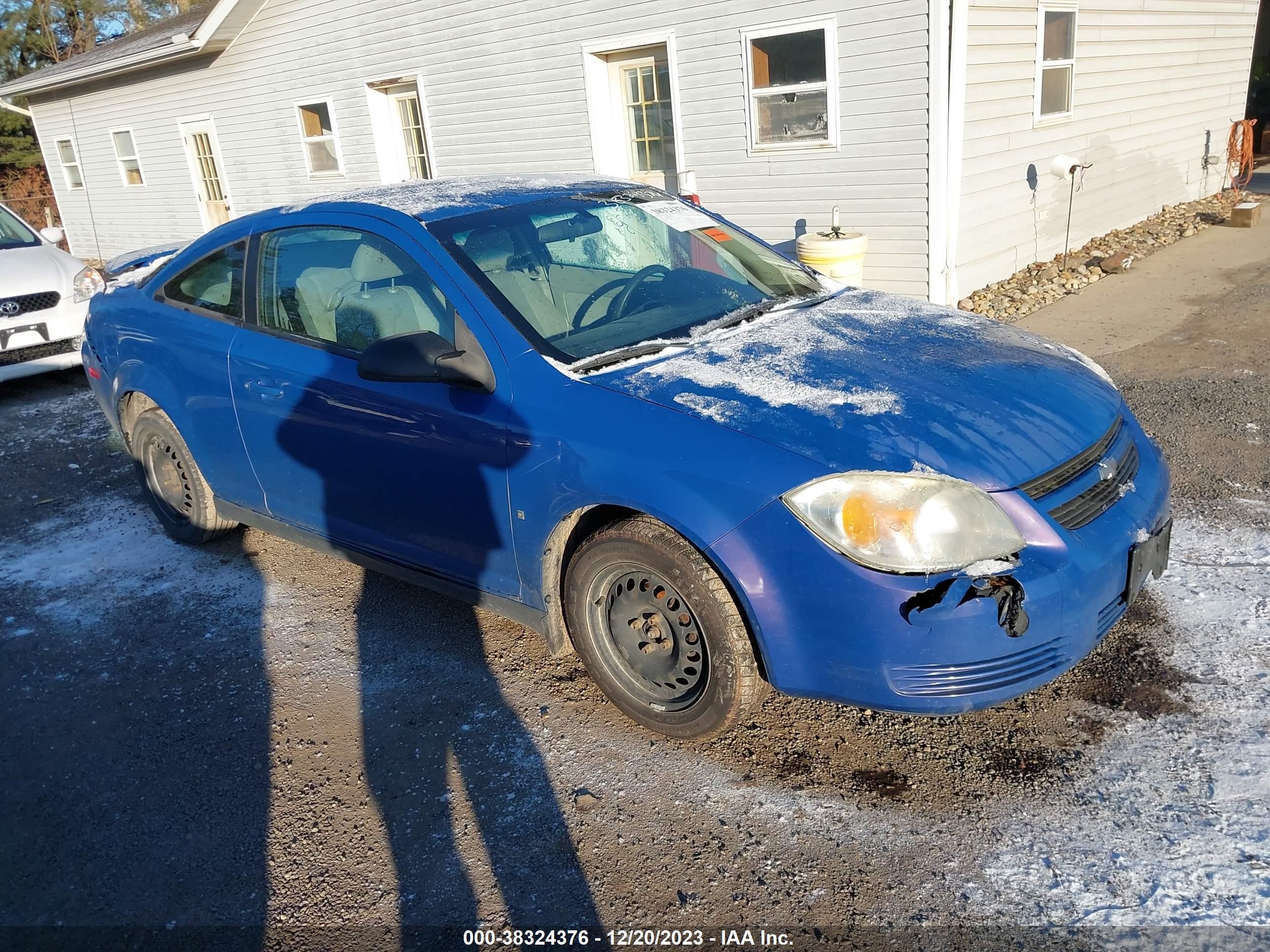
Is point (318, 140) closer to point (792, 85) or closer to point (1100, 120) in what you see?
point (792, 85)

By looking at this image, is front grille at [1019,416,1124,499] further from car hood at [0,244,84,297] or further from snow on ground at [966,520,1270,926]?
car hood at [0,244,84,297]

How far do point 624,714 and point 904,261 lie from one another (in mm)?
6239

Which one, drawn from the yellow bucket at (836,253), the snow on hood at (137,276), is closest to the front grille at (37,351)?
the snow on hood at (137,276)

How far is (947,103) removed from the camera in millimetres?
7902

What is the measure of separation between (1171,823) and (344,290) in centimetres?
319

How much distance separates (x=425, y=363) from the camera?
10.3 feet

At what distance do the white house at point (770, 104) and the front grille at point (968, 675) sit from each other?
6215 millimetres

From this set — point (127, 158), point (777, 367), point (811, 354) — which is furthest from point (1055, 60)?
point (127, 158)

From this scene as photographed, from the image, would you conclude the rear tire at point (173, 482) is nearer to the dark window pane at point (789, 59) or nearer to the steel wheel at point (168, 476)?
the steel wheel at point (168, 476)

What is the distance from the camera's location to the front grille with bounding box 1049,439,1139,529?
2.73 m

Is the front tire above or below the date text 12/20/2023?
above

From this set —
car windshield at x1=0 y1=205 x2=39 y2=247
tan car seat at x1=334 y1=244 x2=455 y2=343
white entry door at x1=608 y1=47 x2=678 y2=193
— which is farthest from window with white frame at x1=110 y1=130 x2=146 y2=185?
tan car seat at x1=334 y1=244 x2=455 y2=343

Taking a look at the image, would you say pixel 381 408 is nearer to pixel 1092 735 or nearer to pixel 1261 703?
pixel 1092 735

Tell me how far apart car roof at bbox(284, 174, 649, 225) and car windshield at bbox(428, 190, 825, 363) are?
0.07 meters
